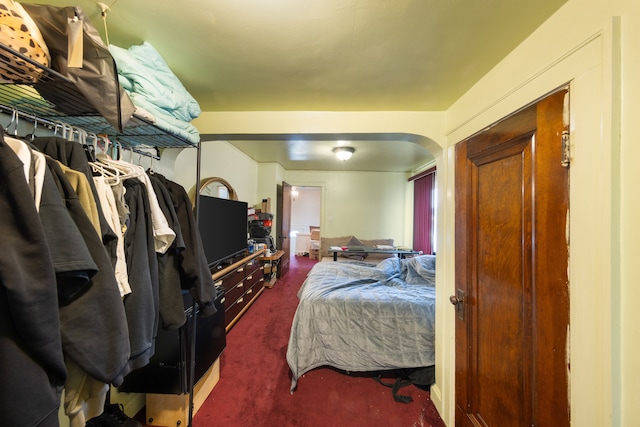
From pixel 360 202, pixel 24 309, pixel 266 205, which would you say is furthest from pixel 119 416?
pixel 360 202

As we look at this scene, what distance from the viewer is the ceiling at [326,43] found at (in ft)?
2.67

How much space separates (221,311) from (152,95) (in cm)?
153

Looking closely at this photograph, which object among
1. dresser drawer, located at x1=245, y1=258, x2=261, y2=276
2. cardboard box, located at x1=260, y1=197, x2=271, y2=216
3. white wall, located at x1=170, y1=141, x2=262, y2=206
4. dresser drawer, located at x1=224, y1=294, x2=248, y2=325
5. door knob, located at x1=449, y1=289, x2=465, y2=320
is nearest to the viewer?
door knob, located at x1=449, y1=289, x2=465, y2=320

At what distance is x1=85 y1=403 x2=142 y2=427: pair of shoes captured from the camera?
1.12 meters

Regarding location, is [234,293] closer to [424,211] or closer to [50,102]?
[50,102]

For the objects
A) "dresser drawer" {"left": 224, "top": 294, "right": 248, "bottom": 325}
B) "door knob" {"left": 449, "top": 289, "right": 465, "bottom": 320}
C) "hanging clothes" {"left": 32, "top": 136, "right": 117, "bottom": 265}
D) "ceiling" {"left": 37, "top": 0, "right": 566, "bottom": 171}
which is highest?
"ceiling" {"left": 37, "top": 0, "right": 566, "bottom": 171}

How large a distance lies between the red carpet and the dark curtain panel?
3079mm

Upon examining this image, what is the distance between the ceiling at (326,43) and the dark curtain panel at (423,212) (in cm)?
313

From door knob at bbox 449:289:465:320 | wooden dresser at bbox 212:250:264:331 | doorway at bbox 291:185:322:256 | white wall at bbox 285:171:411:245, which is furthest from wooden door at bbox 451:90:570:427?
doorway at bbox 291:185:322:256

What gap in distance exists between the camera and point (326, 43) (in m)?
0.98

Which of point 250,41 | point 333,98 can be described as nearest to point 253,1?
point 250,41

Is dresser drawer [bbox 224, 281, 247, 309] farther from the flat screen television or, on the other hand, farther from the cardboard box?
the cardboard box

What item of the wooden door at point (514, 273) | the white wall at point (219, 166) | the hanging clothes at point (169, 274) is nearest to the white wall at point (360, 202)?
the white wall at point (219, 166)

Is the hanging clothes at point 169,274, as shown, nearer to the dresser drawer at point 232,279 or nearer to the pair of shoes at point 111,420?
the pair of shoes at point 111,420
